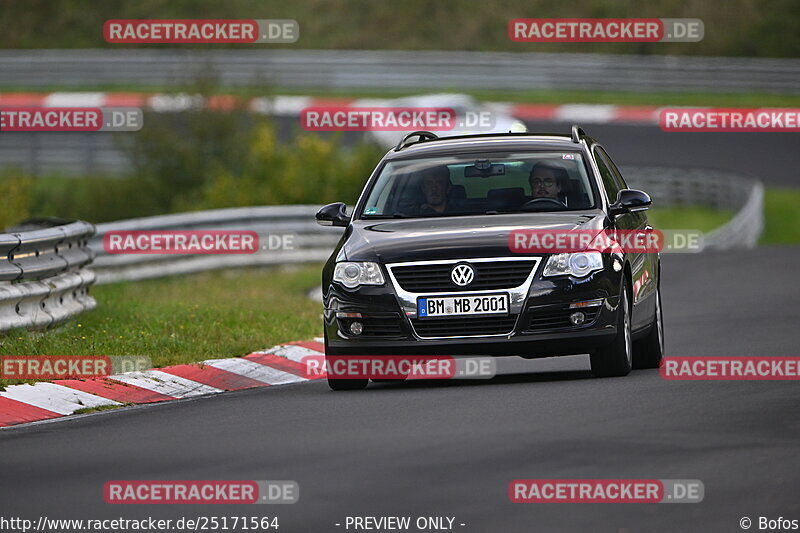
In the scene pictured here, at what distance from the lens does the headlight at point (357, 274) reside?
1144cm

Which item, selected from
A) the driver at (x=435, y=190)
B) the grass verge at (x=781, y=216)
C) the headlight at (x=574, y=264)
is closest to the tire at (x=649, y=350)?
the headlight at (x=574, y=264)

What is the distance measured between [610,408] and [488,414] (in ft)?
2.28

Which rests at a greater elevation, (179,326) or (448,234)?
(448,234)

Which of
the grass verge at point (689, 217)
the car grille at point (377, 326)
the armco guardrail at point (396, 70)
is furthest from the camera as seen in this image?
the armco guardrail at point (396, 70)

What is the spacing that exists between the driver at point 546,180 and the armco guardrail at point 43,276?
3.95 meters

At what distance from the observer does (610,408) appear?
9820mm

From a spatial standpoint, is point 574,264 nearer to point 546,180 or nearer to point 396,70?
point 546,180

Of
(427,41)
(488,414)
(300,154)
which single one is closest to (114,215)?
(300,154)

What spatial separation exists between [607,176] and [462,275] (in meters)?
2.30

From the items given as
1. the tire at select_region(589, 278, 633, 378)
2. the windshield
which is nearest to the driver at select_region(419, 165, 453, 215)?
the windshield

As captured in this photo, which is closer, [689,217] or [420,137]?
[420,137]

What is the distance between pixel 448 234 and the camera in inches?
454

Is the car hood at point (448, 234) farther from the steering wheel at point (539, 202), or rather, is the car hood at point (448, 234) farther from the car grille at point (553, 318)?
the car grille at point (553, 318)

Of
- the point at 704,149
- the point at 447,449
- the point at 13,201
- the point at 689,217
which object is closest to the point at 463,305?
the point at 447,449
